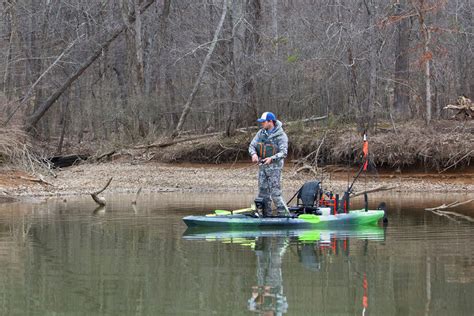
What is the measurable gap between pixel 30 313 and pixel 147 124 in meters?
26.8

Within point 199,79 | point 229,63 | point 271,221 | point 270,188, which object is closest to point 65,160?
point 199,79

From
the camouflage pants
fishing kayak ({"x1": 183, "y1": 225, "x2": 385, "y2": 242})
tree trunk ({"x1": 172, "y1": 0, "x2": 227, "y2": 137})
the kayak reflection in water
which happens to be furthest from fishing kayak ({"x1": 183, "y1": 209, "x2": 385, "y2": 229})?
tree trunk ({"x1": 172, "y1": 0, "x2": 227, "y2": 137})

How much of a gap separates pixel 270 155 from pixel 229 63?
60.3 feet

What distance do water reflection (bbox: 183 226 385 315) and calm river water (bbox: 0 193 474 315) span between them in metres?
0.02

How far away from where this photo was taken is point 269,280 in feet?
35.2

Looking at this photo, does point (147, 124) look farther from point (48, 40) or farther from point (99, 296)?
point (99, 296)

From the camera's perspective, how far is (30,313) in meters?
8.98

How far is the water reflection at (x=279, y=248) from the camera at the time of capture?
953cm

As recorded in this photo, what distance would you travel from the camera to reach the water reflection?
375 inches

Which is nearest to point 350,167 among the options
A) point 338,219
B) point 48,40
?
point 338,219

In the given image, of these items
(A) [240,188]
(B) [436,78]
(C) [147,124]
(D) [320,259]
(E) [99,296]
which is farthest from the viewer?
(C) [147,124]

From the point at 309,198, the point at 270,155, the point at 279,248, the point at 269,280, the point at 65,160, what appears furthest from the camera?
the point at 65,160

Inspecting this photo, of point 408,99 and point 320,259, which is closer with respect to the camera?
point 320,259

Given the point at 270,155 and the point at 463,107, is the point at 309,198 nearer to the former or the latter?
the point at 270,155
